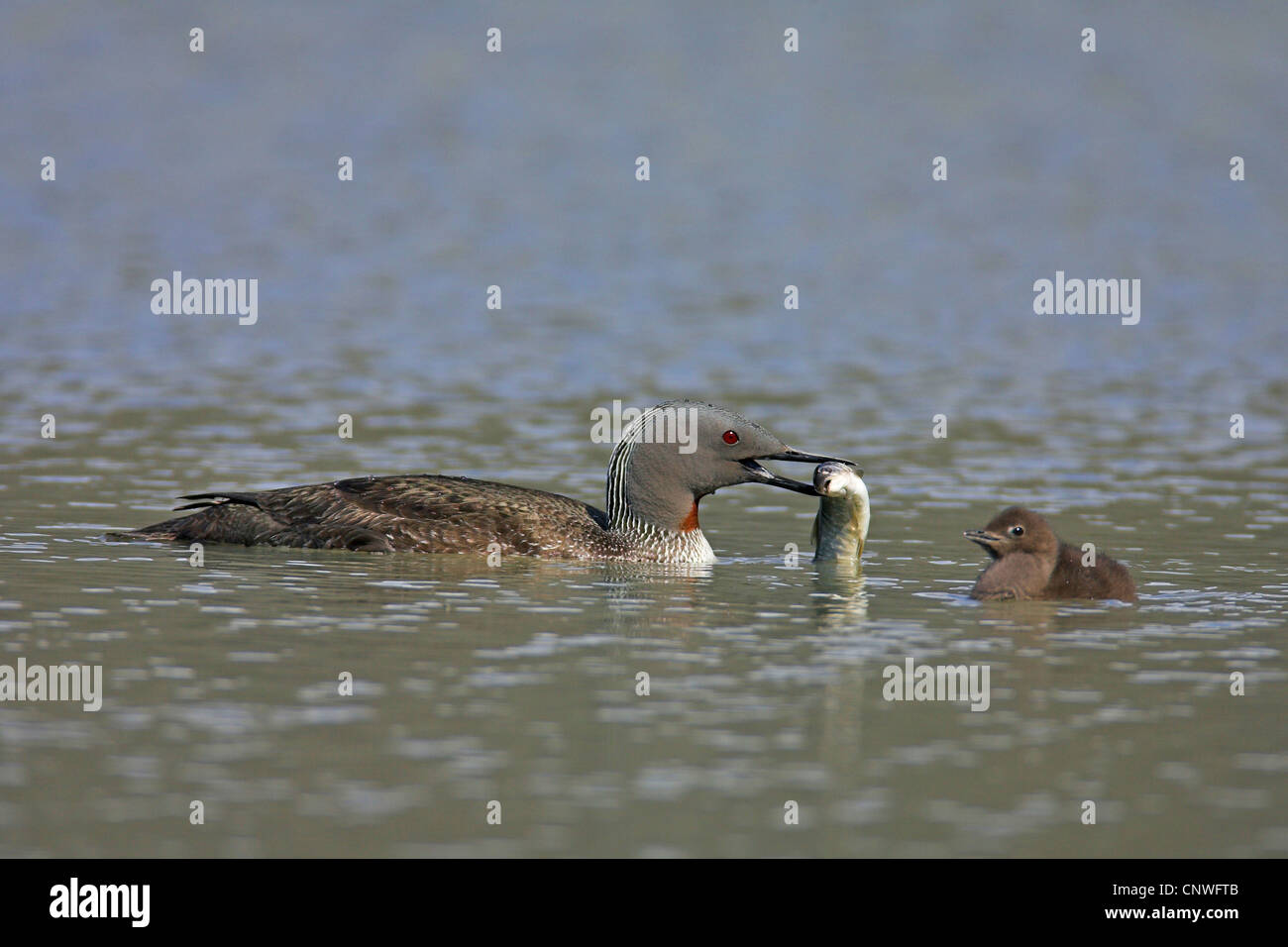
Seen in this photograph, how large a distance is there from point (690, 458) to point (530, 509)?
100 cm

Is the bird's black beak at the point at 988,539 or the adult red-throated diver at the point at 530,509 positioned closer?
the bird's black beak at the point at 988,539

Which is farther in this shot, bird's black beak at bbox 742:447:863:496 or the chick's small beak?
bird's black beak at bbox 742:447:863:496

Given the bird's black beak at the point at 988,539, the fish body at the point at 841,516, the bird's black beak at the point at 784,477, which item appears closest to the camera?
the bird's black beak at the point at 988,539

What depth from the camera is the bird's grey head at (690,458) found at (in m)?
12.7

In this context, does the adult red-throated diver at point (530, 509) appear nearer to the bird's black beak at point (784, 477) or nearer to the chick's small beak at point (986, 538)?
the bird's black beak at point (784, 477)

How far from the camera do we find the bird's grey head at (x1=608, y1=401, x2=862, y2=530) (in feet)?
41.8

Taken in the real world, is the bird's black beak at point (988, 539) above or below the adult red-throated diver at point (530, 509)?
below

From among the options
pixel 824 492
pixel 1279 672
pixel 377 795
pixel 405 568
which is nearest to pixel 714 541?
pixel 824 492

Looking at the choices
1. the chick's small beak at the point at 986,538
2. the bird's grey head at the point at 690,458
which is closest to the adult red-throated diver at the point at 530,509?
the bird's grey head at the point at 690,458

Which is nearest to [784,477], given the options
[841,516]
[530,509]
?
[841,516]

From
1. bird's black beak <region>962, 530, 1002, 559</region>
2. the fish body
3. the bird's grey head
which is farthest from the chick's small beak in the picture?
the bird's grey head

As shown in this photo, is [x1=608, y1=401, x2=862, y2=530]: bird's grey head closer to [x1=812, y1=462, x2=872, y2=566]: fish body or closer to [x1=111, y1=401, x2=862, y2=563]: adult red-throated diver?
[x1=111, y1=401, x2=862, y2=563]: adult red-throated diver

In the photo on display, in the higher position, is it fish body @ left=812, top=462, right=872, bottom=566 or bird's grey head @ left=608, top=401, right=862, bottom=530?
bird's grey head @ left=608, top=401, right=862, bottom=530

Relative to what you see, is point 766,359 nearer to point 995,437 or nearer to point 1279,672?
point 995,437
